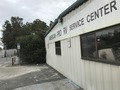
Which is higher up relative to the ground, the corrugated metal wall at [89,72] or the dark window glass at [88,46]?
the dark window glass at [88,46]

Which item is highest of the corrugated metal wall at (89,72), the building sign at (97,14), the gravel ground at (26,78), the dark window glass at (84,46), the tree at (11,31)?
the tree at (11,31)

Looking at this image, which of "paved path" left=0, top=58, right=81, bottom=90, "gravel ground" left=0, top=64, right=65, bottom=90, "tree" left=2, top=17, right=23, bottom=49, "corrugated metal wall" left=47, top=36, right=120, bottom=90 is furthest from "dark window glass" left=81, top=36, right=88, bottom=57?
"tree" left=2, top=17, right=23, bottom=49

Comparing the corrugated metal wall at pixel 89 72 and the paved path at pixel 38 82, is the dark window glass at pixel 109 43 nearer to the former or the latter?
the corrugated metal wall at pixel 89 72

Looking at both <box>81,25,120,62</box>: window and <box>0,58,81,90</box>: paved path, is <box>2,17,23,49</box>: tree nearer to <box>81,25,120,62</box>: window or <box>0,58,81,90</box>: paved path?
<box>0,58,81,90</box>: paved path

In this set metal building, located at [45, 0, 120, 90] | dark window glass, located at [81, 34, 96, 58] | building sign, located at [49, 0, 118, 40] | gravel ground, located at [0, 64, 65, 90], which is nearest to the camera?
building sign, located at [49, 0, 118, 40]

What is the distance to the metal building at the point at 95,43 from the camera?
485 centimetres

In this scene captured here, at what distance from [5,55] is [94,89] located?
148ft

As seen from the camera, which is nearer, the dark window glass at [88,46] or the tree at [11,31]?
the dark window glass at [88,46]

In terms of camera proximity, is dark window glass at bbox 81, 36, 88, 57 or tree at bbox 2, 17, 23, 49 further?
tree at bbox 2, 17, 23, 49

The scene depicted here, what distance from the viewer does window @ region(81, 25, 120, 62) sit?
4.87 meters

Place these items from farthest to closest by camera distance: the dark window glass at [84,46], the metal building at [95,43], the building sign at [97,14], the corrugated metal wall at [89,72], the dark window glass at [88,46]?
the dark window glass at [84,46] → the dark window glass at [88,46] → the corrugated metal wall at [89,72] → the metal building at [95,43] → the building sign at [97,14]

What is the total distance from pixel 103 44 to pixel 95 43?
0.56 m

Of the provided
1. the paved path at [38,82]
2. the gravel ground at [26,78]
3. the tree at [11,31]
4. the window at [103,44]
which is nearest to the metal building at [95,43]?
the window at [103,44]

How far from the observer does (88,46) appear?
6832mm
